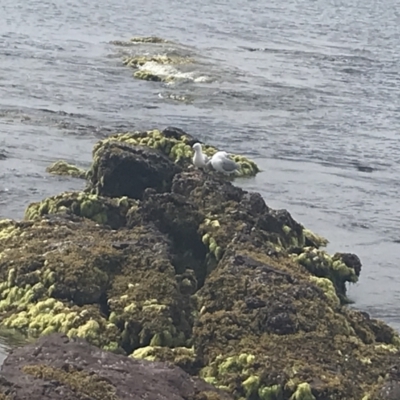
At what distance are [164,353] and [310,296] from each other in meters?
1.91

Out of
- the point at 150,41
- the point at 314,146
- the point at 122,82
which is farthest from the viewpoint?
the point at 150,41

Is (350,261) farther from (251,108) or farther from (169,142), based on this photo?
(251,108)

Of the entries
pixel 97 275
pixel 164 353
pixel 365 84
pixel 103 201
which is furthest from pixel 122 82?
pixel 164 353

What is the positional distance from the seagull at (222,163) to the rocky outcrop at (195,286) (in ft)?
10.8

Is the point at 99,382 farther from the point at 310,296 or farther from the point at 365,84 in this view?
the point at 365,84

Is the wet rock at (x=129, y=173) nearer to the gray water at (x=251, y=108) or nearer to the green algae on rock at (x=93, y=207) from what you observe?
the green algae on rock at (x=93, y=207)

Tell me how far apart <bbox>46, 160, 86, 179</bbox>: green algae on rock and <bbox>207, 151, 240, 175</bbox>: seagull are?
2490 mm

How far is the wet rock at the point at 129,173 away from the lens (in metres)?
14.6

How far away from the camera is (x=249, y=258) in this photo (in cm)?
1119

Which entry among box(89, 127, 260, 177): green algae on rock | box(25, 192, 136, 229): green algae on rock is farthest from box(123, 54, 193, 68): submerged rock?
box(25, 192, 136, 229): green algae on rock

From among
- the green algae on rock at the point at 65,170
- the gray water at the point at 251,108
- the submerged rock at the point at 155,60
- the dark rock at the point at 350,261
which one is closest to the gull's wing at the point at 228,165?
the gray water at the point at 251,108

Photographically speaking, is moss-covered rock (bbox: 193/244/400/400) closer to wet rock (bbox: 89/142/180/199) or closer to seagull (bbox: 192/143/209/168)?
wet rock (bbox: 89/142/180/199)

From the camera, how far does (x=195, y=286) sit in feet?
37.6

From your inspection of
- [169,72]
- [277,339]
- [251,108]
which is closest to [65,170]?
[277,339]
